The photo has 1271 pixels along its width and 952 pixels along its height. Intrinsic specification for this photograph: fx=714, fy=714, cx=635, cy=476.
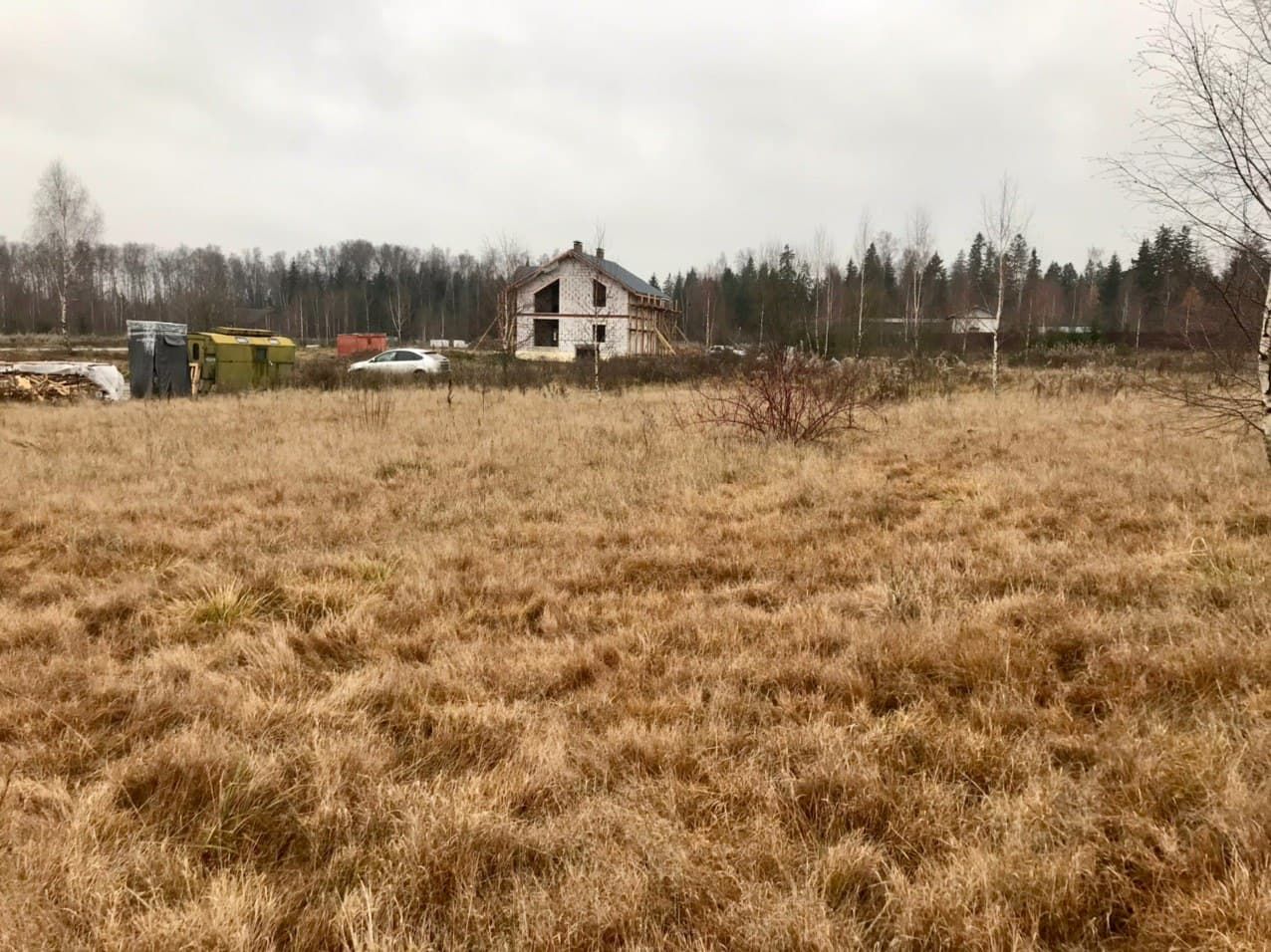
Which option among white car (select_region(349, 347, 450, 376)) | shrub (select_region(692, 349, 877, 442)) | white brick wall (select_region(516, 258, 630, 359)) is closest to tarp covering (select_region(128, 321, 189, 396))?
white car (select_region(349, 347, 450, 376))

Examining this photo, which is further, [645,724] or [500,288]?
[500,288]

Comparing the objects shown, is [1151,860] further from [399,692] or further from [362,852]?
[399,692]

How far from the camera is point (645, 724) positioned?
2.82m

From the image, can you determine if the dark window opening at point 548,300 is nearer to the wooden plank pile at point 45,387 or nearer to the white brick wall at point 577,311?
the white brick wall at point 577,311

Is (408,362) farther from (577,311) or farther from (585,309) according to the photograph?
(577,311)

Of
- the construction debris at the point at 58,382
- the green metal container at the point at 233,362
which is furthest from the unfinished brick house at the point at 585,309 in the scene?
the construction debris at the point at 58,382

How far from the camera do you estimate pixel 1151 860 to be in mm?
1943

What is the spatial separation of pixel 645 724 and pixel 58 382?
19.8m

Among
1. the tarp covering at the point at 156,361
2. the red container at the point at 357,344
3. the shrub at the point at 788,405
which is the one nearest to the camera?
the shrub at the point at 788,405

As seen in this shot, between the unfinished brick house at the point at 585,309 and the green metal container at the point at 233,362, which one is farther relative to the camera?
the unfinished brick house at the point at 585,309

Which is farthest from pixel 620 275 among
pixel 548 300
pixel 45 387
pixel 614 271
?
pixel 45 387

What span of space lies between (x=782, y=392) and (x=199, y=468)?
24.5ft

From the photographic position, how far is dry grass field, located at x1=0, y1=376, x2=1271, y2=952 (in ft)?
6.09

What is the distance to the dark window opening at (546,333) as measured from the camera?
42.1m
